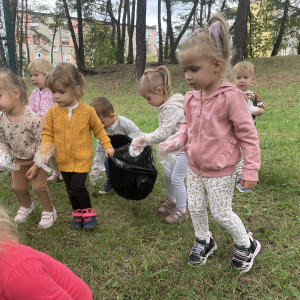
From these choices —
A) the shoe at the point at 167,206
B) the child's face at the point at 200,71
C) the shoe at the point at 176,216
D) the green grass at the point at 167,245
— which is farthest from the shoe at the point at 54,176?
the child's face at the point at 200,71

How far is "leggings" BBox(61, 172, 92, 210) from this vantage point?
2.67 metres

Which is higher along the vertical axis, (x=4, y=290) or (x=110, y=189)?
(x=4, y=290)

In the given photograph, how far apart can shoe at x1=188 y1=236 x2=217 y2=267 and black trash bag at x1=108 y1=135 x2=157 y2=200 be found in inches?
28.5

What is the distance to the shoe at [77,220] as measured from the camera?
283 centimetres

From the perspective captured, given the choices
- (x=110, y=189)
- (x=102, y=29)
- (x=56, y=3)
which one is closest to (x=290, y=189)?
(x=110, y=189)

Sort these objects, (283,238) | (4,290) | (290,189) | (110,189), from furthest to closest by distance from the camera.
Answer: (110,189), (290,189), (283,238), (4,290)

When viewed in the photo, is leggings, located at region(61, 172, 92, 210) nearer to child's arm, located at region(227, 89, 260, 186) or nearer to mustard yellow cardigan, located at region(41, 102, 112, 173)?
mustard yellow cardigan, located at region(41, 102, 112, 173)

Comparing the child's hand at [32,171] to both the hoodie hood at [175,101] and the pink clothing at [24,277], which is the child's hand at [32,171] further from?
the pink clothing at [24,277]

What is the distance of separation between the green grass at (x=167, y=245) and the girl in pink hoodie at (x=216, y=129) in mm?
219

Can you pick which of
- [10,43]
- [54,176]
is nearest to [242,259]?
[54,176]

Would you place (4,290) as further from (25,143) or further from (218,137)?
(25,143)

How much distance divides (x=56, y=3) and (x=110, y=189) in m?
25.2

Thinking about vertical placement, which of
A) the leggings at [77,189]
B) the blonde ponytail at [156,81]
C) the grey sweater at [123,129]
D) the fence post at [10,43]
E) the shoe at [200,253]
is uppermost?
the fence post at [10,43]

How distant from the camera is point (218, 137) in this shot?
181 centimetres
